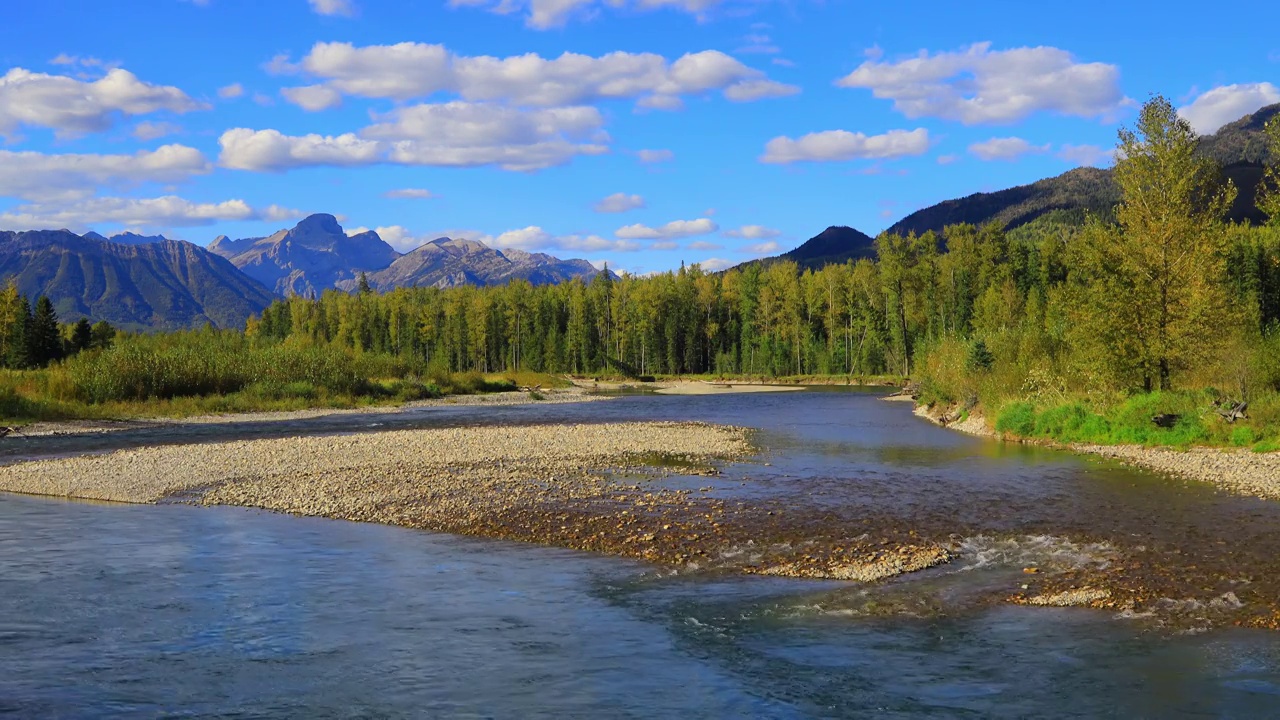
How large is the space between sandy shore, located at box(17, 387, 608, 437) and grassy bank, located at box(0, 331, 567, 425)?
160 centimetres

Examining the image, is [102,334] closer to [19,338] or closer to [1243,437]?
[19,338]

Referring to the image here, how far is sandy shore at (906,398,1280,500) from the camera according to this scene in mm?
24547

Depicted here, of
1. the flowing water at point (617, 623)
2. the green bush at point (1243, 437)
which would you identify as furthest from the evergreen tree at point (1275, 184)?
the flowing water at point (617, 623)

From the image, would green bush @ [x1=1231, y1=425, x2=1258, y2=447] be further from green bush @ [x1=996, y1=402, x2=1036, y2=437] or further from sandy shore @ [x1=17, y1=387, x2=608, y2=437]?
sandy shore @ [x1=17, y1=387, x2=608, y2=437]

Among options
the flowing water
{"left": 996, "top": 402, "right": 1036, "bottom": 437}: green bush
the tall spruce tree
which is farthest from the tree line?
the tall spruce tree

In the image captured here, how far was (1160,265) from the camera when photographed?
3753 centimetres

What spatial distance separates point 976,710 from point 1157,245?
33368mm

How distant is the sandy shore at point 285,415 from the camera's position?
4625cm

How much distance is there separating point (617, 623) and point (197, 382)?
182 ft

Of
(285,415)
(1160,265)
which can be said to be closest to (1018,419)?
(1160,265)

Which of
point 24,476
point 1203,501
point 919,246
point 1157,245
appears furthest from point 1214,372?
point 919,246

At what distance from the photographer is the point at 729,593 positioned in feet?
52.0

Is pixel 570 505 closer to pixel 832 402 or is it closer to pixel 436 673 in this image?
pixel 436 673

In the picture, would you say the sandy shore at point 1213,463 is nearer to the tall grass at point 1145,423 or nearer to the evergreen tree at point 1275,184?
the tall grass at point 1145,423
